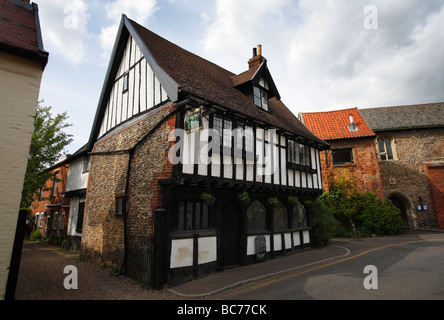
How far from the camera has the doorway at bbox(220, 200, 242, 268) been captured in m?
8.87

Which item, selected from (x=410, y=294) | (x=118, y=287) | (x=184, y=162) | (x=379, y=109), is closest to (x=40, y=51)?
(x=184, y=162)

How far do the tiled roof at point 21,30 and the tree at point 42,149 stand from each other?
31.0 feet

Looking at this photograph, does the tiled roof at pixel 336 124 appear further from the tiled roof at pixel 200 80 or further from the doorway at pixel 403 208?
the tiled roof at pixel 200 80

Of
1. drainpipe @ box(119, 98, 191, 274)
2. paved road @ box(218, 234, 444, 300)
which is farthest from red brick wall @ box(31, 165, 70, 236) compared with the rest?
paved road @ box(218, 234, 444, 300)

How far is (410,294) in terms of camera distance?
5.55 metres

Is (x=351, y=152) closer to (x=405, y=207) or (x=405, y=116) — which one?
(x=405, y=207)

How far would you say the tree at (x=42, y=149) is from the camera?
49.7ft

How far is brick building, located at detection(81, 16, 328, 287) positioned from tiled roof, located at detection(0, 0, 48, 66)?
3290mm

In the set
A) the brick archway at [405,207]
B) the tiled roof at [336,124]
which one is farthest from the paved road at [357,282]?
the brick archway at [405,207]

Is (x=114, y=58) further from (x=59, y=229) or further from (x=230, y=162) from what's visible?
(x=59, y=229)

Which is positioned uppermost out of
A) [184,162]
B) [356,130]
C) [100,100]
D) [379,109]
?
[379,109]

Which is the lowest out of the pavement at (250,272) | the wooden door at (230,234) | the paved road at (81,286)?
the paved road at (81,286)
